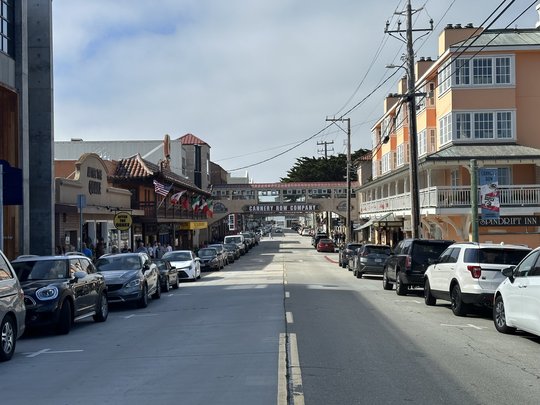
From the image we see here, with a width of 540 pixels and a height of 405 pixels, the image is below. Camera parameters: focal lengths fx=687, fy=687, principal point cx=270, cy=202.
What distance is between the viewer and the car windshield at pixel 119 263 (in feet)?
67.1

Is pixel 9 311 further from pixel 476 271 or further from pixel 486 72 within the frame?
pixel 486 72

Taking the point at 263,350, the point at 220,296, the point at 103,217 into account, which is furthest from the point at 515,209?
the point at 263,350

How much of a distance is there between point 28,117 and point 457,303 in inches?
687

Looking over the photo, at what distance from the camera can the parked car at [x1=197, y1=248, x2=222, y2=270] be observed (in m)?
40.4

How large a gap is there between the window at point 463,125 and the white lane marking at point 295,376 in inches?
1073

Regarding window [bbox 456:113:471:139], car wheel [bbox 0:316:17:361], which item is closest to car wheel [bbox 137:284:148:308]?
car wheel [bbox 0:316:17:361]

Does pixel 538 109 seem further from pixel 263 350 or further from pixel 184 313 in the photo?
pixel 263 350

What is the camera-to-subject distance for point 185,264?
31.8 meters

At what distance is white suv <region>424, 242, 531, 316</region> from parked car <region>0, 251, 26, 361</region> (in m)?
9.73

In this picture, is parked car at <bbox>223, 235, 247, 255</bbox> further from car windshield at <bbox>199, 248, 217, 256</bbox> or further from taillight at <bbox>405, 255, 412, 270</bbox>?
taillight at <bbox>405, 255, 412, 270</bbox>

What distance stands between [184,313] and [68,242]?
14.5 m

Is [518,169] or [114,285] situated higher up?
[518,169]

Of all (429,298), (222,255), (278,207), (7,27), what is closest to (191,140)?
(278,207)

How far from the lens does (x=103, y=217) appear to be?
35.3 m
